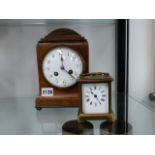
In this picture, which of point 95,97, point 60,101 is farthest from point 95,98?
point 60,101

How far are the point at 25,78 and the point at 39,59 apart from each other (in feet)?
0.74

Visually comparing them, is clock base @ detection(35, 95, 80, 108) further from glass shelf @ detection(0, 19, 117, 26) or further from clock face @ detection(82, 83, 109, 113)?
glass shelf @ detection(0, 19, 117, 26)

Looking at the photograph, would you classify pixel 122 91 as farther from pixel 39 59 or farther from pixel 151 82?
pixel 39 59

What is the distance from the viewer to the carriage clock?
592 millimetres

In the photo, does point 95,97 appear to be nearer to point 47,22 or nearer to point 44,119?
point 44,119

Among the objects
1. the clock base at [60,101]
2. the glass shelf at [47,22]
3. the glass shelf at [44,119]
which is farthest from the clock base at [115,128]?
the glass shelf at [47,22]

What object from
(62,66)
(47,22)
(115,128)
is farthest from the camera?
(47,22)

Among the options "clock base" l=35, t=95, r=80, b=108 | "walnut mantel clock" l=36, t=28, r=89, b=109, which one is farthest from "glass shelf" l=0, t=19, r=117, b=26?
"clock base" l=35, t=95, r=80, b=108

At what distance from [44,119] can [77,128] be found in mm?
120

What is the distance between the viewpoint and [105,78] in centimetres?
59

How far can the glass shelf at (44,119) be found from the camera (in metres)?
0.56

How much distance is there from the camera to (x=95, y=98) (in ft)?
1.98
